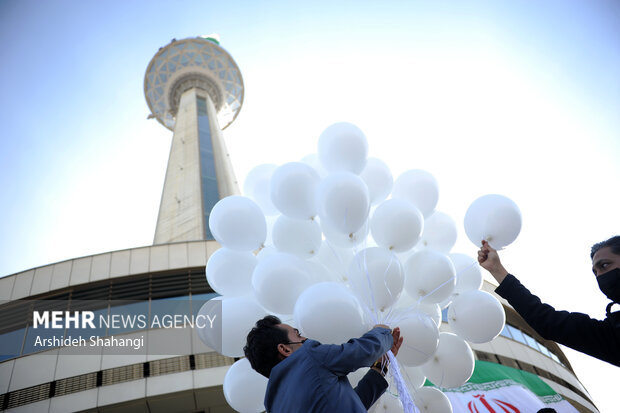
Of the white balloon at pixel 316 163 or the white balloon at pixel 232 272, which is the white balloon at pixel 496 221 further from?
the white balloon at pixel 232 272

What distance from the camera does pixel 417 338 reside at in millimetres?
3078

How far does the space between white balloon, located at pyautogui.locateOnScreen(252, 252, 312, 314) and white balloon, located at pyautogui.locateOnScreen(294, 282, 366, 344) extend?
0.47m

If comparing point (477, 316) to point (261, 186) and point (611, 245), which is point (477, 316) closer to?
point (611, 245)

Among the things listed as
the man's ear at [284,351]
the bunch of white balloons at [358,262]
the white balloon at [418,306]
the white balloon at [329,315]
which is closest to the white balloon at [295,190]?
the bunch of white balloons at [358,262]

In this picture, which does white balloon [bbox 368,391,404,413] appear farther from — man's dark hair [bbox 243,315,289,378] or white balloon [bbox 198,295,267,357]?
man's dark hair [bbox 243,315,289,378]

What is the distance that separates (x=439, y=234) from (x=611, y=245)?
194cm

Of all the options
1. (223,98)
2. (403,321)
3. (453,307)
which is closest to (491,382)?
(453,307)

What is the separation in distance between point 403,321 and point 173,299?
6874mm

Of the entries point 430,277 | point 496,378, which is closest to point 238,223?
point 430,277

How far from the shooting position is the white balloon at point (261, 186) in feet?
13.7

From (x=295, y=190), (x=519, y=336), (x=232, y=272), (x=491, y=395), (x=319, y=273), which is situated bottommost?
(x=491, y=395)

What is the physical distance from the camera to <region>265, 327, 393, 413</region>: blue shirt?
1.91 metres

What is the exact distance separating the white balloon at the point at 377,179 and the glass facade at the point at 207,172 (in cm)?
1108

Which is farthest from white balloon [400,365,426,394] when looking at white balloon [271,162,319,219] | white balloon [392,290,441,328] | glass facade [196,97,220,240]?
glass facade [196,97,220,240]
